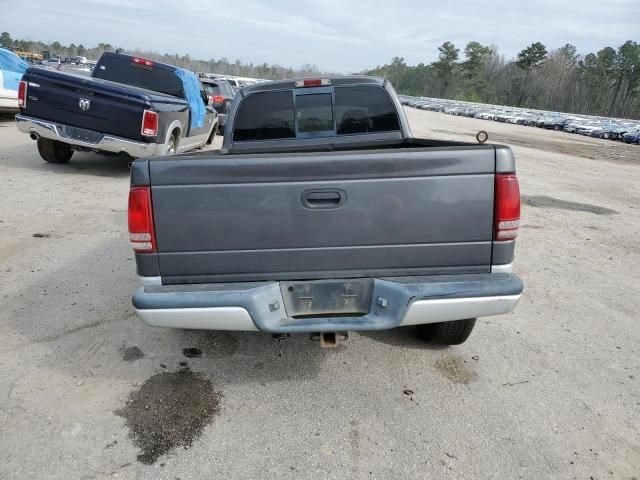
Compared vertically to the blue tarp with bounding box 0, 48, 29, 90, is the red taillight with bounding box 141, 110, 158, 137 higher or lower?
lower

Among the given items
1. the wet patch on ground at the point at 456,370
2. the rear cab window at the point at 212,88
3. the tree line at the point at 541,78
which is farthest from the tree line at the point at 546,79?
the wet patch on ground at the point at 456,370

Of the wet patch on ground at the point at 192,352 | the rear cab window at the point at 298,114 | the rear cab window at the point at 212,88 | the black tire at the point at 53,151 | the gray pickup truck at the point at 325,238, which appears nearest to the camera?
the gray pickup truck at the point at 325,238

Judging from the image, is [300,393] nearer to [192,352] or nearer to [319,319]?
[319,319]

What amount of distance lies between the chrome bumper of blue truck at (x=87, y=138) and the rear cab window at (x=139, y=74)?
7.18ft

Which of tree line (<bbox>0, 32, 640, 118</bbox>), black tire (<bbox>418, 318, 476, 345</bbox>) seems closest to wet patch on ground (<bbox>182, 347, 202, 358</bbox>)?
black tire (<bbox>418, 318, 476, 345</bbox>)

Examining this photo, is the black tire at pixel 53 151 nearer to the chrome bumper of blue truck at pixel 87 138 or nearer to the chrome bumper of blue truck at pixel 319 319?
the chrome bumper of blue truck at pixel 87 138

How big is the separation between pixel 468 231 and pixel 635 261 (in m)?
4.55

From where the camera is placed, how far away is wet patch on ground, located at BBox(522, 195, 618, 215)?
8.96m

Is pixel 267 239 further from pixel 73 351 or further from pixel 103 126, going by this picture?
pixel 103 126

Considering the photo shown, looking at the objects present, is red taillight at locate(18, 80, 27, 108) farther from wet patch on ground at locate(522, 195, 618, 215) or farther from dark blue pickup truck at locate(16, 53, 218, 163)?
wet patch on ground at locate(522, 195, 618, 215)

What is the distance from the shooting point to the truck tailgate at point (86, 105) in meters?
7.66

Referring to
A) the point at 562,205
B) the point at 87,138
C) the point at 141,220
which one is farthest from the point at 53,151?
the point at 562,205

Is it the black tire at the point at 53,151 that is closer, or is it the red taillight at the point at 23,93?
the red taillight at the point at 23,93

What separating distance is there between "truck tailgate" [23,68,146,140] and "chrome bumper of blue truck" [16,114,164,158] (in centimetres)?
9
